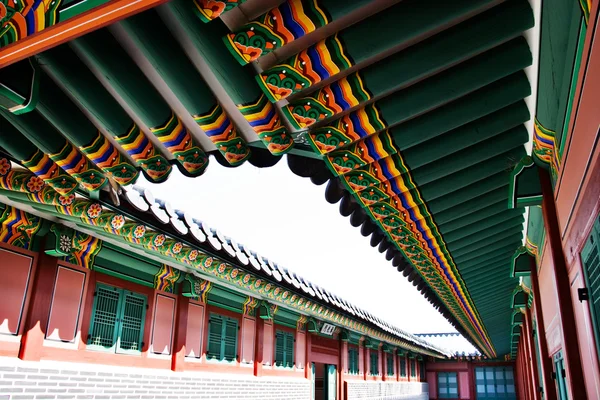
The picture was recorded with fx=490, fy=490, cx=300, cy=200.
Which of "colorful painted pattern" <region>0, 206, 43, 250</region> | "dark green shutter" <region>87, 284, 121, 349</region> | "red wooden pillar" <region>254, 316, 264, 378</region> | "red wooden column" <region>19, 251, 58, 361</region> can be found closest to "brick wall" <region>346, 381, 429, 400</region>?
"red wooden pillar" <region>254, 316, 264, 378</region>

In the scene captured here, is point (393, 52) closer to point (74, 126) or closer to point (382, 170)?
point (382, 170)

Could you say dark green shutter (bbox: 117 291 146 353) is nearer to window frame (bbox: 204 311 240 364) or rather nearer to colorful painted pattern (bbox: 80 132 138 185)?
window frame (bbox: 204 311 240 364)

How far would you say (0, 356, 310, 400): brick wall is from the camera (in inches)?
201

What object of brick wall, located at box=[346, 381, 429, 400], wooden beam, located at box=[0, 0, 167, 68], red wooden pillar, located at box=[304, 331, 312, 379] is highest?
wooden beam, located at box=[0, 0, 167, 68]

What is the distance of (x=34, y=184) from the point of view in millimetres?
3965

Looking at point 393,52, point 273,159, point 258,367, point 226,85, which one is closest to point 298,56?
point 226,85

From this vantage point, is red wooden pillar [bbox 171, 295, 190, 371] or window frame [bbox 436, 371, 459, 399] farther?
window frame [bbox 436, 371, 459, 399]

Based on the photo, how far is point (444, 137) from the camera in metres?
3.63

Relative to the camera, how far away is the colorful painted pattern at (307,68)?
2.45 m

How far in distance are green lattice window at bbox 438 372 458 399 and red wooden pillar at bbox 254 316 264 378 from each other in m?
22.2

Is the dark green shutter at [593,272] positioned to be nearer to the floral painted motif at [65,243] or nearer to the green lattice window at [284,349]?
the floral painted motif at [65,243]

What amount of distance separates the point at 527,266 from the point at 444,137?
3.24 m

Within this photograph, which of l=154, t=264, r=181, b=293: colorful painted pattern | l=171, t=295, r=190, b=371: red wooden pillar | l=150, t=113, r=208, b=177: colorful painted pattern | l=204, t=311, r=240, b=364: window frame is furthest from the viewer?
l=204, t=311, r=240, b=364: window frame

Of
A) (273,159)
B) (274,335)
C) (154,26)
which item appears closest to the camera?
(154,26)
